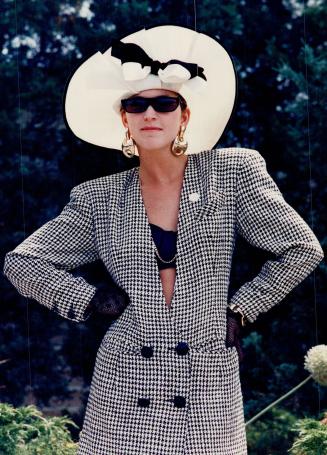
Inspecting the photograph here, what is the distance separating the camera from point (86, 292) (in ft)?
10.6

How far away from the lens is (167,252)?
3.19m

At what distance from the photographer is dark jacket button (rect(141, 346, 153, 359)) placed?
10.3 feet

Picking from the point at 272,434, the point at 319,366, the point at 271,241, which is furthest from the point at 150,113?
the point at 272,434

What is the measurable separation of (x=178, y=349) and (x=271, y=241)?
419 millimetres

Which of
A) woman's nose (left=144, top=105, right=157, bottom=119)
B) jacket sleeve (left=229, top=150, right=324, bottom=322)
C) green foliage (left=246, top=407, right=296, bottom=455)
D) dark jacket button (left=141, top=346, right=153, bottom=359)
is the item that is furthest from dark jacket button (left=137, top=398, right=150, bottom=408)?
green foliage (left=246, top=407, right=296, bottom=455)

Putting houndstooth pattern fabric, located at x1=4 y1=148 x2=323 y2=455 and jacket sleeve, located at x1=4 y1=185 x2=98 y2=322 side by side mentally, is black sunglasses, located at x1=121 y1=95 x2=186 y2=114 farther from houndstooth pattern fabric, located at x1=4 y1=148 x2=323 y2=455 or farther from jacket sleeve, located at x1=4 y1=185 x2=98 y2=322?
jacket sleeve, located at x1=4 y1=185 x2=98 y2=322

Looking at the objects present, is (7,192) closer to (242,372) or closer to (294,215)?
(242,372)

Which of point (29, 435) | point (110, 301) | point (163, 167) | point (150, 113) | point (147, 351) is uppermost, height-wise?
point (150, 113)

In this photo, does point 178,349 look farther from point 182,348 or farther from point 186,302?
Answer: point 186,302

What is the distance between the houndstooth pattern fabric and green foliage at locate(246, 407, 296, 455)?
1.86m

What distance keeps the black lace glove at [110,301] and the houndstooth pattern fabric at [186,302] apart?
0.9 inches

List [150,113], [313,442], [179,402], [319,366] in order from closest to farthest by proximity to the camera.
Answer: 1. [179,402]
2. [150,113]
3. [313,442]
4. [319,366]

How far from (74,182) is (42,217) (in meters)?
0.23

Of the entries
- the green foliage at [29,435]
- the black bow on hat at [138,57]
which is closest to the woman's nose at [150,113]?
the black bow on hat at [138,57]
